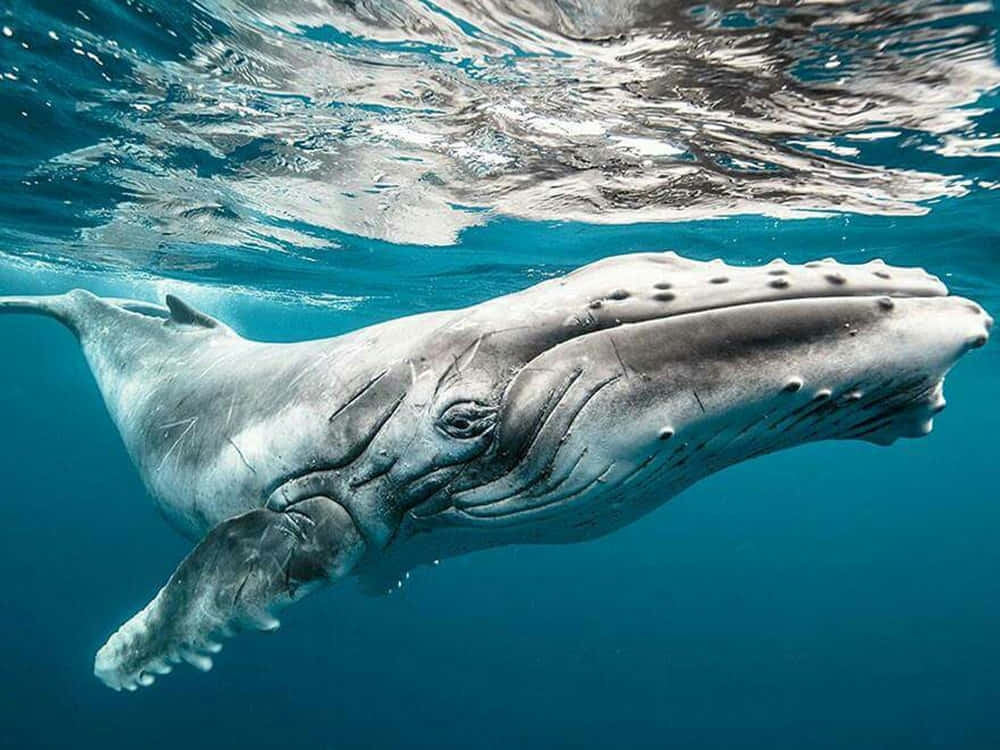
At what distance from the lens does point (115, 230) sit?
811 inches

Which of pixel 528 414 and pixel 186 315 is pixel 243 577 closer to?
pixel 528 414

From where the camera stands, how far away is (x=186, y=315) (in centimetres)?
926

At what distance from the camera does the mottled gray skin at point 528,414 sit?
335 cm

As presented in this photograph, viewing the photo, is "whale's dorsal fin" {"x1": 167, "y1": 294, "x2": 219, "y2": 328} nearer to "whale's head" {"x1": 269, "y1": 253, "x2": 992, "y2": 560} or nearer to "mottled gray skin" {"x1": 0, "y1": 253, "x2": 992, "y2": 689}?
"mottled gray skin" {"x1": 0, "y1": 253, "x2": 992, "y2": 689}

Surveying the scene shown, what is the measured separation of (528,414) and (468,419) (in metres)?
0.41

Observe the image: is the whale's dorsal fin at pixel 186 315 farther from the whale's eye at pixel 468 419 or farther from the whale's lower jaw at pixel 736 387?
the whale's lower jaw at pixel 736 387

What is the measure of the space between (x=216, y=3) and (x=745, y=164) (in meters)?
9.45

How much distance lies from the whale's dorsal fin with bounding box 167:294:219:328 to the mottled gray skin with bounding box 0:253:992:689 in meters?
3.14

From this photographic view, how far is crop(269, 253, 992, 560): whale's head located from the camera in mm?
3287

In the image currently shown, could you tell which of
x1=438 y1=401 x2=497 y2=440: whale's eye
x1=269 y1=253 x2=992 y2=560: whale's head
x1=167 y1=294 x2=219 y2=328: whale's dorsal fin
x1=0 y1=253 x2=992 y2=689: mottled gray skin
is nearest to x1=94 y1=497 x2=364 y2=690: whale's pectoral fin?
x1=0 y1=253 x2=992 y2=689: mottled gray skin

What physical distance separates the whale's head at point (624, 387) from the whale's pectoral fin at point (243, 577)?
21cm

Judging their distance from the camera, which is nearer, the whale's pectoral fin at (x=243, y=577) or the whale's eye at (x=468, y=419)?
the whale's eye at (x=468, y=419)

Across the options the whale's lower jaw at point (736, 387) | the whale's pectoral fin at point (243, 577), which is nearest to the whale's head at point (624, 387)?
the whale's lower jaw at point (736, 387)

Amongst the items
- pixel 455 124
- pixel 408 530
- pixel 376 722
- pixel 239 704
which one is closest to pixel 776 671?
pixel 376 722
